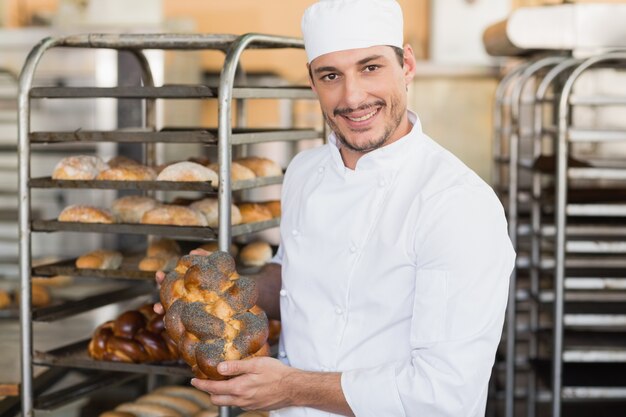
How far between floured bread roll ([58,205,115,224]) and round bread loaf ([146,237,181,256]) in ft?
0.65

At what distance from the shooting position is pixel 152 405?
97.1 inches

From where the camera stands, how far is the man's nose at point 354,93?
1.75 m

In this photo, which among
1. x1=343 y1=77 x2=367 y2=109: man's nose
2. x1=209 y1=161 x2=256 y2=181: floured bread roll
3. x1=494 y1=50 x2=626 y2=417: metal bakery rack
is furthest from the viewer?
x1=494 y1=50 x2=626 y2=417: metal bakery rack

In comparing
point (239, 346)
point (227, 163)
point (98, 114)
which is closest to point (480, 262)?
point (239, 346)

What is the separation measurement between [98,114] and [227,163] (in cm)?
367

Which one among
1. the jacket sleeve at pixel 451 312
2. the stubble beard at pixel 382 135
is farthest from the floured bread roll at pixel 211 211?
the jacket sleeve at pixel 451 312

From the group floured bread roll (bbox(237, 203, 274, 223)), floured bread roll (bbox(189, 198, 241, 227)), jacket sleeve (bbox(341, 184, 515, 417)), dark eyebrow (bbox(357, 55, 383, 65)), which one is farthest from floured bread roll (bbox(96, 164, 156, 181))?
jacket sleeve (bbox(341, 184, 515, 417))

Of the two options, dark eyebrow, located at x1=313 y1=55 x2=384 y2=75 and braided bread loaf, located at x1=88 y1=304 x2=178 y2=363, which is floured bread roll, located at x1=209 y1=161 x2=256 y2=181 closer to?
braided bread loaf, located at x1=88 y1=304 x2=178 y2=363

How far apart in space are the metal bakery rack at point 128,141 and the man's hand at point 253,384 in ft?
1.26

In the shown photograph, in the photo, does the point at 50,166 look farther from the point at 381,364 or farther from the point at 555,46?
the point at 381,364

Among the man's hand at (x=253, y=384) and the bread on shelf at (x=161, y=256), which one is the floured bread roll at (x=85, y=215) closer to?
the bread on shelf at (x=161, y=256)

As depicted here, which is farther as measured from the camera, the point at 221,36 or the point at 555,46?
the point at 555,46

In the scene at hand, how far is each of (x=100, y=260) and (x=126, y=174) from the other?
27 centimetres

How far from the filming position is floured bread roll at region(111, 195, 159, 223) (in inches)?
94.3
